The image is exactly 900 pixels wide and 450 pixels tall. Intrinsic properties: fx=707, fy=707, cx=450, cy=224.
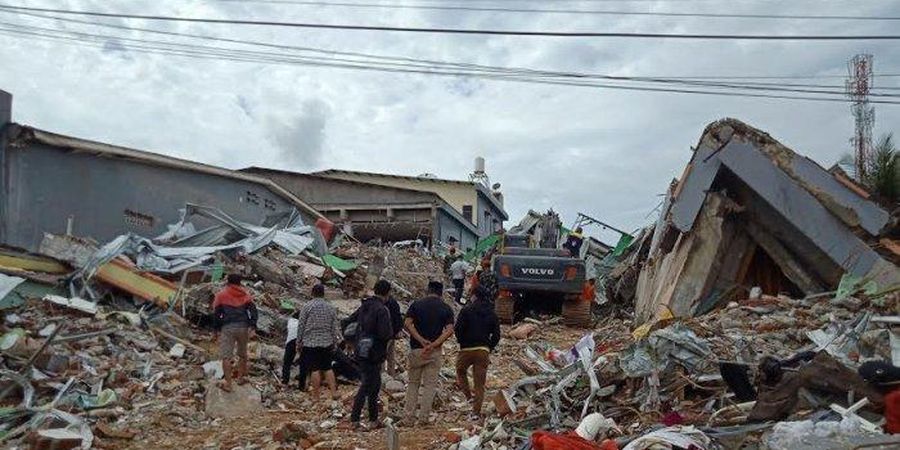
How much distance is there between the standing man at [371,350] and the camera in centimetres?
667

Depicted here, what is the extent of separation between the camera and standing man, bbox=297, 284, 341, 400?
7879 mm

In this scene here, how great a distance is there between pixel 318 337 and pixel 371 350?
55.6 inches

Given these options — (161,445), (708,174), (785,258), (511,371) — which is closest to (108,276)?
(161,445)

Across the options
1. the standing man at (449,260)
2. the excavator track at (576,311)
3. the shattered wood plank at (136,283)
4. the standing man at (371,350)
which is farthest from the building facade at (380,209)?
the standing man at (371,350)

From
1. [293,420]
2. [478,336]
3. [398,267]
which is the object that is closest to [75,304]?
[293,420]

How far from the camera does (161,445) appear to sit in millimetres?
6387

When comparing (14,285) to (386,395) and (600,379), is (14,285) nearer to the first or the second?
(386,395)

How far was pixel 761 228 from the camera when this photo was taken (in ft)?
33.0

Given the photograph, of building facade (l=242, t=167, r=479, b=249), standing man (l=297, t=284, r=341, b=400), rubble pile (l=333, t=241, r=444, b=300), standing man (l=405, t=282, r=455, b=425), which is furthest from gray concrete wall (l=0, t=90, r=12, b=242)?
building facade (l=242, t=167, r=479, b=249)

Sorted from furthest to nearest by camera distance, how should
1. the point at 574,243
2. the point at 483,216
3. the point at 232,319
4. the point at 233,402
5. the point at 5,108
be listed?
the point at 483,216 < the point at 574,243 < the point at 5,108 < the point at 232,319 < the point at 233,402

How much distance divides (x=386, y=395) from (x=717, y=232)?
520cm

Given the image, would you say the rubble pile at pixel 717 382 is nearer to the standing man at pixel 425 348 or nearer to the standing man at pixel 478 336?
the standing man at pixel 478 336

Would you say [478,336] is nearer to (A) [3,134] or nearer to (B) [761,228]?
(B) [761,228]

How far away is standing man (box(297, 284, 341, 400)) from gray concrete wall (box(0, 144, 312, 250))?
8478 mm
